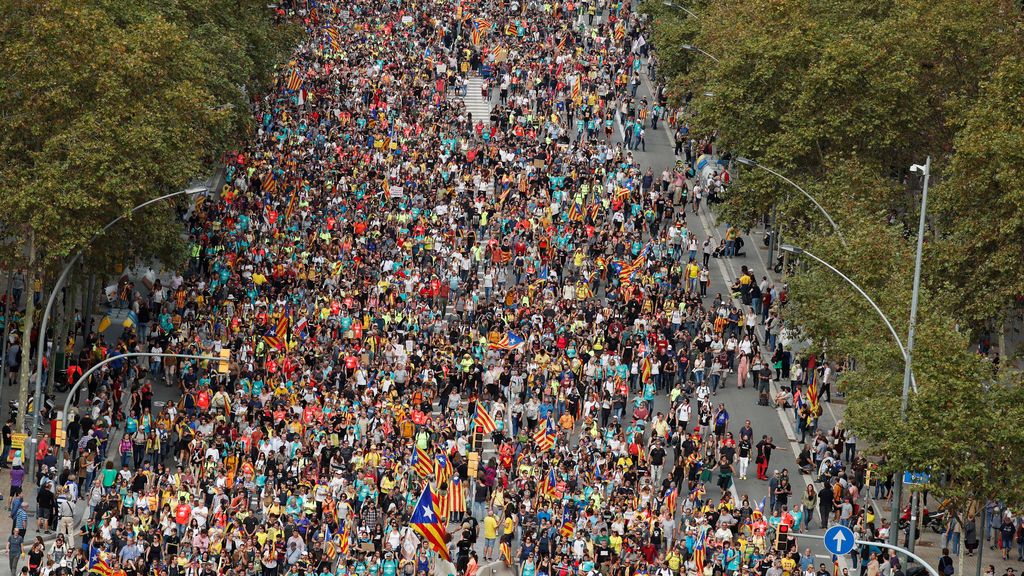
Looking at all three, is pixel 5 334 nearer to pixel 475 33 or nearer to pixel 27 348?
pixel 27 348

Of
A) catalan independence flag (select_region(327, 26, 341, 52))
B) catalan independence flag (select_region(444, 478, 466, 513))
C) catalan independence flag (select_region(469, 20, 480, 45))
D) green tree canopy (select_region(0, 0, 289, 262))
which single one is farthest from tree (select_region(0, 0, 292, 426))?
catalan independence flag (select_region(469, 20, 480, 45))

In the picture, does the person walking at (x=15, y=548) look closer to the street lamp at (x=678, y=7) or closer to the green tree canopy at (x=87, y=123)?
the green tree canopy at (x=87, y=123)

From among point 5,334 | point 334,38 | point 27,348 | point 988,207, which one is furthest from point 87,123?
point 334,38

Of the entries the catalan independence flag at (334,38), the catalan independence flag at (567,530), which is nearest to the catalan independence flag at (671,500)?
the catalan independence flag at (567,530)

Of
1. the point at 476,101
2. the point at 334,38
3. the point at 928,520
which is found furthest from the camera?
the point at 334,38

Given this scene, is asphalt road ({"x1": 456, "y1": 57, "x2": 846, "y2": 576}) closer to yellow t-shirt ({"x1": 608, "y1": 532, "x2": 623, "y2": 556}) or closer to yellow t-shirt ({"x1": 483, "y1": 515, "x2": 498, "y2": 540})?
yellow t-shirt ({"x1": 483, "y1": 515, "x2": 498, "y2": 540})
